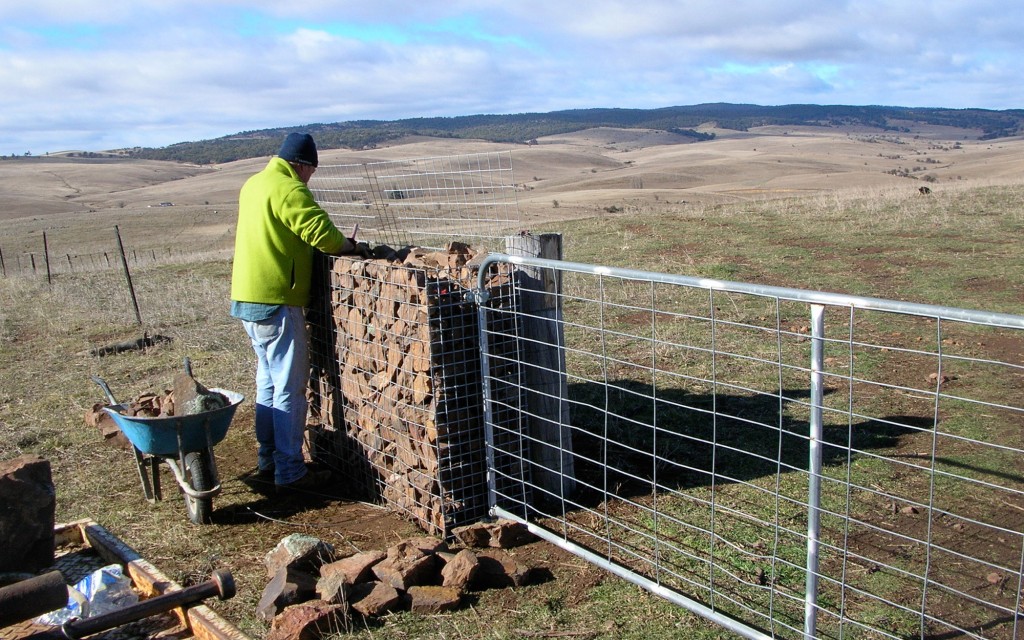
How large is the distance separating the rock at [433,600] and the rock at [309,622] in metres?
0.34

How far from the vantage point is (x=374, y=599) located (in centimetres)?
407

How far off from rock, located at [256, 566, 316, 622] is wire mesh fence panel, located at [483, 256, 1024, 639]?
129cm

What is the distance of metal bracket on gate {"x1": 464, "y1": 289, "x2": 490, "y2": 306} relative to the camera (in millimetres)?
4910

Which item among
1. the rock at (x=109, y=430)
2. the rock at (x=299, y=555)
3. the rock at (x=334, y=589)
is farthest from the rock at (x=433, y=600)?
the rock at (x=109, y=430)

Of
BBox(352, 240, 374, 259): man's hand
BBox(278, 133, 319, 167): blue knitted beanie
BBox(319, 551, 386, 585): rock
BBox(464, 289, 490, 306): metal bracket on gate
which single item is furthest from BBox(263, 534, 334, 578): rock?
BBox(278, 133, 319, 167): blue knitted beanie

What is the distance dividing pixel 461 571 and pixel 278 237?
251 centimetres

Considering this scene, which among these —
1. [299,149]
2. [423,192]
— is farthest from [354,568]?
[423,192]

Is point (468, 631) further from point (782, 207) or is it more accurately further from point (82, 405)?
point (782, 207)

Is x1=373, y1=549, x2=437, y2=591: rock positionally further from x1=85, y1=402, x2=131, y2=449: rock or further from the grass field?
x1=85, y1=402, x2=131, y2=449: rock

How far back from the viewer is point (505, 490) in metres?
5.16

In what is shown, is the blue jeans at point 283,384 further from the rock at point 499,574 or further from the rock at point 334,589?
the rock at point 499,574

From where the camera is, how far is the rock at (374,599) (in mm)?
4039

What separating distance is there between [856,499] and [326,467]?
11.9 feet

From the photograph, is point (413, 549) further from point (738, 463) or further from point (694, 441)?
point (694, 441)
